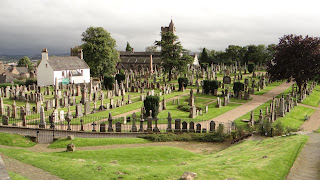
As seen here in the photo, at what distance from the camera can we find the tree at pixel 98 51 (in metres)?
58.9

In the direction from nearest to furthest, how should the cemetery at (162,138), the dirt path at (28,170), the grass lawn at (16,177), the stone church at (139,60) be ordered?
the grass lawn at (16,177), the dirt path at (28,170), the cemetery at (162,138), the stone church at (139,60)

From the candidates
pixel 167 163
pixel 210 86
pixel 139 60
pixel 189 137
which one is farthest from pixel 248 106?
pixel 139 60

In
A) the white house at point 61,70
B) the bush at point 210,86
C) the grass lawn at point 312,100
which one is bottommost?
the grass lawn at point 312,100

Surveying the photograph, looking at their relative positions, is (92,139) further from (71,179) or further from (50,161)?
(71,179)

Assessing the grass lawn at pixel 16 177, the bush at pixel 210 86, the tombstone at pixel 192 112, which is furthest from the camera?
the bush at pixel 210 86

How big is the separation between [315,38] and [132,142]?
35.1 metres

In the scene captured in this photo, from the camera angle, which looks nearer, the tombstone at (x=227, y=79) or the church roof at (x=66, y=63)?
the tombstone at (x=227, y=79)

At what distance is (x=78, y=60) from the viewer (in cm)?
6025

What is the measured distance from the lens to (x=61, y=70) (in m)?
54.6

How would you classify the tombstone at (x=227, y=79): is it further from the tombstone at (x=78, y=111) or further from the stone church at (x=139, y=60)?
the stone church at (x=139, y=60)

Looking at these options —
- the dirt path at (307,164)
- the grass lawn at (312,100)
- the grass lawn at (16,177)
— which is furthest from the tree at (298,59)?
the grass lawn at (16,177)

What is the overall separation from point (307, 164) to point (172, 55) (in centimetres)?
4718

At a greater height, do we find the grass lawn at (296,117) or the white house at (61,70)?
the white house at (61,70)

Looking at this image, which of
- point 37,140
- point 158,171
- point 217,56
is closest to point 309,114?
point 158,171
